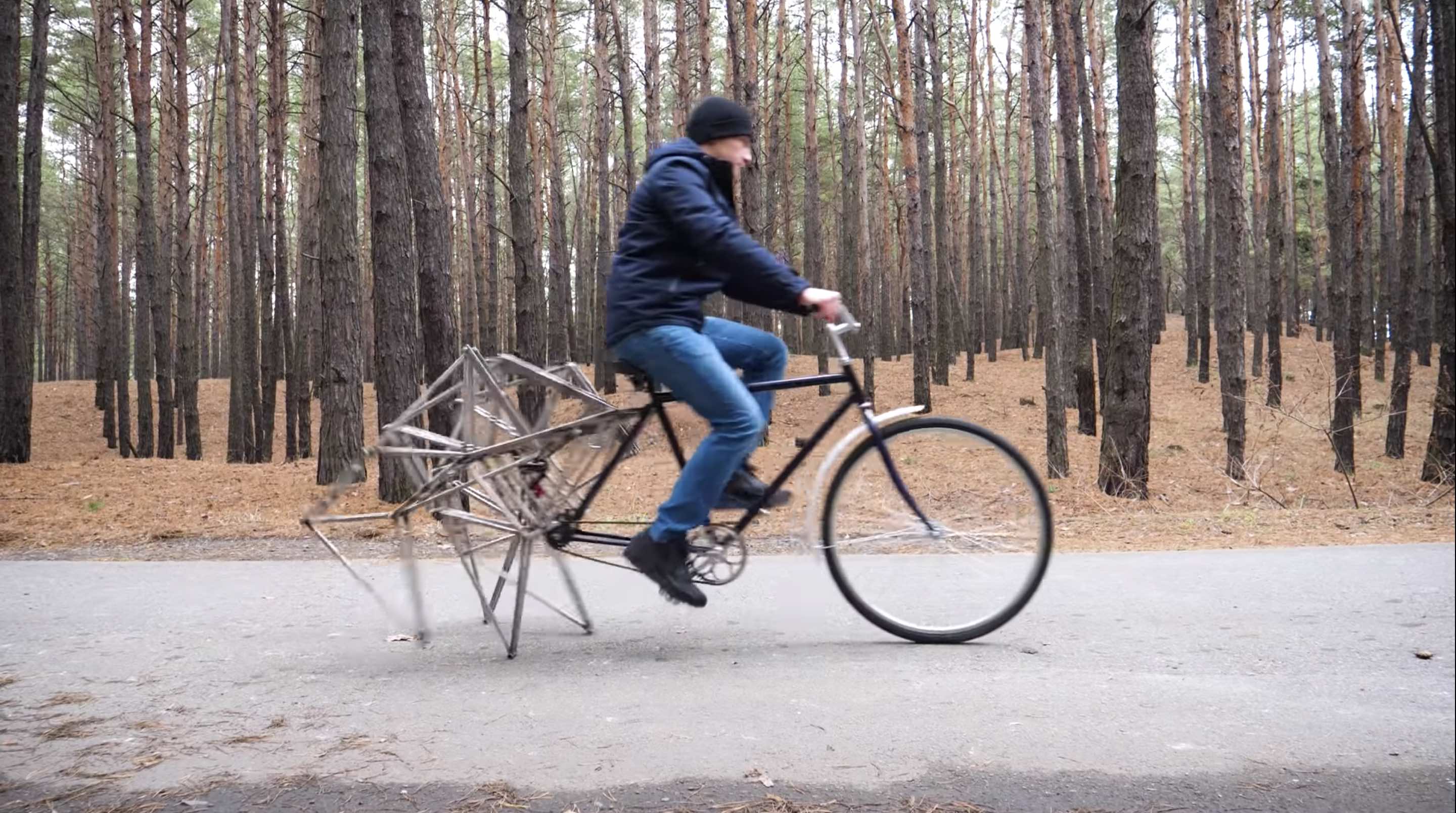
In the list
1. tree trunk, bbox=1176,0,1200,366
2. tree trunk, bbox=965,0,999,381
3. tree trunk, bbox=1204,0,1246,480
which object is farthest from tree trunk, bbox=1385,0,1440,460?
tree trunk, bbox=965,0,999,381

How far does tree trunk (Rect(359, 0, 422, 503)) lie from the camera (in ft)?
34.3

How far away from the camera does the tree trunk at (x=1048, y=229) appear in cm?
Result: 1391

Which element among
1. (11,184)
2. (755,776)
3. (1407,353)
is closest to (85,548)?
(755,776)

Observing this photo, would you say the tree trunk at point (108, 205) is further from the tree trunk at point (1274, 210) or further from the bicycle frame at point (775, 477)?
the tree trunk at point (1274, 210)

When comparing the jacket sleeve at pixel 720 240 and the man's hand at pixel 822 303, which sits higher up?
the jacket sleeve at pixel 720 240

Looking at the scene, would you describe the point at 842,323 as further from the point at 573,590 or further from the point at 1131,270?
the point at 1131,270

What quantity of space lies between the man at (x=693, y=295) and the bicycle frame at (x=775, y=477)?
0.14 m

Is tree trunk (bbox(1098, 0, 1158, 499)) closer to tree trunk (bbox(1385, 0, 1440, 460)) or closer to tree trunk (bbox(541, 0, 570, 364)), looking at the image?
tree trunk (bbox(1385, 0, 1440, 460))

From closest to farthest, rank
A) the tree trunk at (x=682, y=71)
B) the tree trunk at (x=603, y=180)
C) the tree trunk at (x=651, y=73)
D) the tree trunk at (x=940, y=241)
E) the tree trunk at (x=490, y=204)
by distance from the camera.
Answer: the tree trunk at (x=651, y=73) → the tree trunk at (x=682, y=71) → the tree trunk at (x=940, y=241) → the tree trunk at (x=603, y=180) → the tree trunk at (x=490, y=204)

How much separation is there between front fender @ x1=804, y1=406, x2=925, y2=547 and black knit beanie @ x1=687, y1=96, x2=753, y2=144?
45.9 inches

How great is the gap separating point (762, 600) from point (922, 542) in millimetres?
962

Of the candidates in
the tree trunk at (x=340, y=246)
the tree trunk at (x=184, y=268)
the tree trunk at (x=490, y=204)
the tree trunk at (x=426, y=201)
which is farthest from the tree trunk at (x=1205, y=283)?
the tree trunk at (x=184, y=268)

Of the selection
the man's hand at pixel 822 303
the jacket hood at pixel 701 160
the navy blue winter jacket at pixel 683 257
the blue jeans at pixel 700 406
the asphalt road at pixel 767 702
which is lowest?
the asphalt road at pixel 767 702

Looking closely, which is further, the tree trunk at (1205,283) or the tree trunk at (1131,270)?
the tree trunk at (1205,283)
